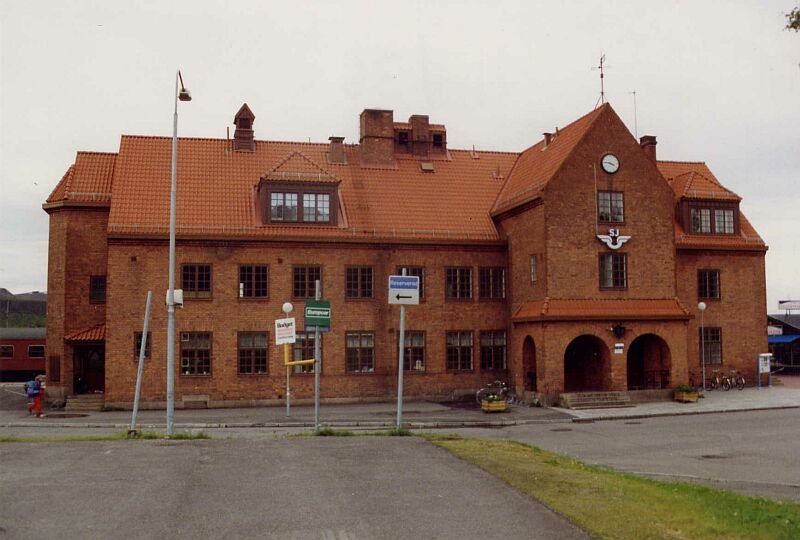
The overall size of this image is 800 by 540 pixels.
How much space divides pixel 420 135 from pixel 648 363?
1611 centimetres

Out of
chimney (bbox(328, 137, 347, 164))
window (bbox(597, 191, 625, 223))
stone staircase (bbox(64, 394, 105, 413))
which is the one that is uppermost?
chimney (bbox(328, 137, 347, 164))

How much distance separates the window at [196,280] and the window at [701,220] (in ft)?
75.7

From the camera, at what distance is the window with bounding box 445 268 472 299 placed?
124ft

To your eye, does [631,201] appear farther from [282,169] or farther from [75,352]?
[75,352]

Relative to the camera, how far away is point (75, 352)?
35938mm

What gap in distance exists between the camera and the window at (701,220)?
132ft

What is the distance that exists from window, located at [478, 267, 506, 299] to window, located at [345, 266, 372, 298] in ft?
17.3

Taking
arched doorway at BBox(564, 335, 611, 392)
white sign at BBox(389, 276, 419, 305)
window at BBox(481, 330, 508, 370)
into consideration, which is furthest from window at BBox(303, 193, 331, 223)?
white sign at BBox(389, 276, 419, 305)

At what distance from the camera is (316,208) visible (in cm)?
3669

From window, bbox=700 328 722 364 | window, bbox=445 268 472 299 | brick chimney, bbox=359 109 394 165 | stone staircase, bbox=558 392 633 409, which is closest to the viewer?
stone staircase, bbox=558 392 633 409

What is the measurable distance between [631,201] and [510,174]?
8760mm

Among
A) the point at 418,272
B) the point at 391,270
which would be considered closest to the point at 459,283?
the point at 418,272

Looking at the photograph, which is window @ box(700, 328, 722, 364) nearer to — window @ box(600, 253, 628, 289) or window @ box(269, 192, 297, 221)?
window @ box(600, 253, 628, 289)

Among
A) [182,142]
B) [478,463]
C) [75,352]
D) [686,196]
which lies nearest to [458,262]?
[686,196]
